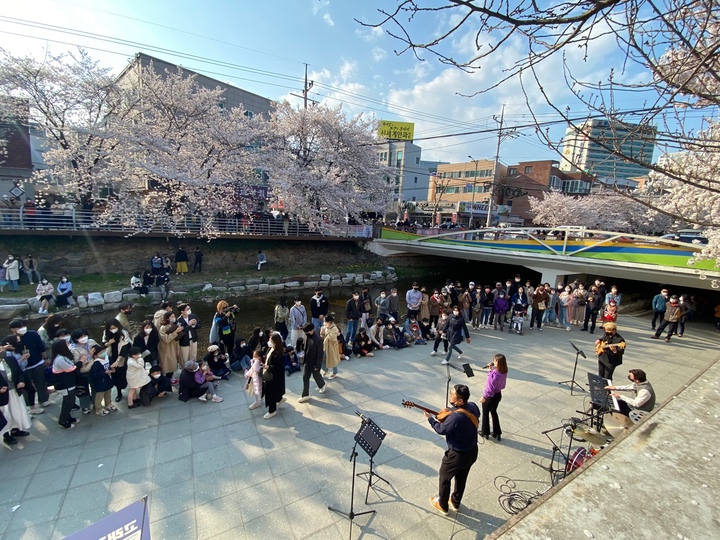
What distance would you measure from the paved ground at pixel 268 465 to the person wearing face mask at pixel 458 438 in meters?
0.41

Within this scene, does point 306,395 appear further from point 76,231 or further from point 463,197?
point 463,197

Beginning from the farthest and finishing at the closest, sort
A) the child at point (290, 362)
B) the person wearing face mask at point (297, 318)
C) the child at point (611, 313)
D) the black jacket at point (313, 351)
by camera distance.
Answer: the child at point (611, 313), the person wearing face mask at point (297, 318), the child at point (290, 362), the black jacket at point (313, 351)

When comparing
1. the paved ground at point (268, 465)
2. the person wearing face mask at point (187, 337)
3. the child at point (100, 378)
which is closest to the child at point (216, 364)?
the paved ground at point (268, 465)

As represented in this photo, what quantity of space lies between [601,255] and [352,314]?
12.5m

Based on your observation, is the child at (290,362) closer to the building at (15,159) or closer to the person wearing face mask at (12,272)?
the person wearing face mask at (12,272)

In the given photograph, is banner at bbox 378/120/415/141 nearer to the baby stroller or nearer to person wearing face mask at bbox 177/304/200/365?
the baby stroller

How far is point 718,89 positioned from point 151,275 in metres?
17.9

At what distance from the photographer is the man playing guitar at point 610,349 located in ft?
19.3

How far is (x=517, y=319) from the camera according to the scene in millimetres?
10164

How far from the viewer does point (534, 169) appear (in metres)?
44.8

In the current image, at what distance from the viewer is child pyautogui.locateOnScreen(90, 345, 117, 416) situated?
201 inches

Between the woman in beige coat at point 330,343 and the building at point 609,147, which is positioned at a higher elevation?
the building at point 609,147

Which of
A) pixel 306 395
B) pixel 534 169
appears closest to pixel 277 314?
pixel 306 395

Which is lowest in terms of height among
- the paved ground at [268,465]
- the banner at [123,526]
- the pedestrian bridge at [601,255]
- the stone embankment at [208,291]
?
the stone embankment at [208,291]
